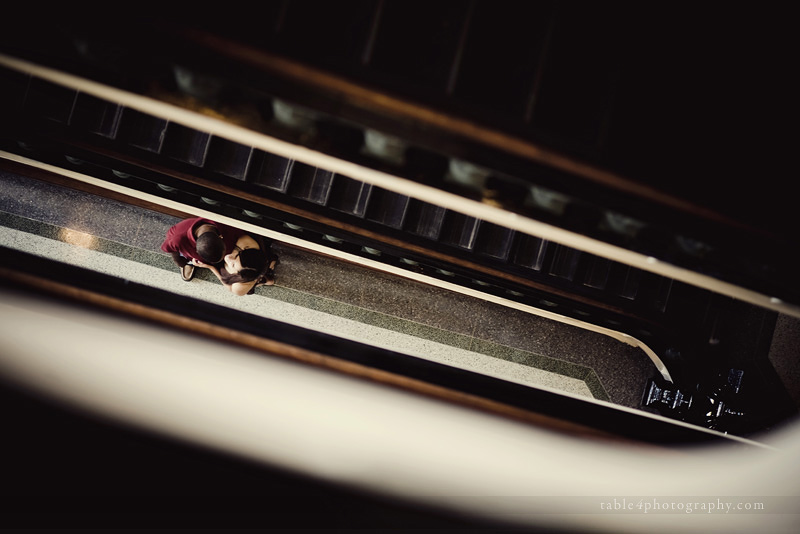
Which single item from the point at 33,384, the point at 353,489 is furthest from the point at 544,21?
the point at 33,384

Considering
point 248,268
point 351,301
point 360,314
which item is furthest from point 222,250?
point 360,314

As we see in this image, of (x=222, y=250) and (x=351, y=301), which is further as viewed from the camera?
(x=351, y=301)

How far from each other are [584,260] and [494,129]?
2116 millimetres

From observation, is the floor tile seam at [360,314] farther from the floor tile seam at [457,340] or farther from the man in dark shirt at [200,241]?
the man in dark shirt at [200,241]

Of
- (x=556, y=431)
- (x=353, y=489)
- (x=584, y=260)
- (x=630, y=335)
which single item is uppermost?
(x=584, y=260)

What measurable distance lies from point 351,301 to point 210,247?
54.3 inches

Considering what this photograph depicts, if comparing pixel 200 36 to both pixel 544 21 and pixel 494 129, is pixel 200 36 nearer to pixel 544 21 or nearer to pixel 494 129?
pixel 494 129

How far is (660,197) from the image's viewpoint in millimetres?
1680

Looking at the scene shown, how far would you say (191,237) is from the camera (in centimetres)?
363

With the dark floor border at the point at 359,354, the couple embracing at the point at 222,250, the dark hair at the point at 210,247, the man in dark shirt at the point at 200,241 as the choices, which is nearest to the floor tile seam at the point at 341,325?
the couple embracing at the point at 222,250

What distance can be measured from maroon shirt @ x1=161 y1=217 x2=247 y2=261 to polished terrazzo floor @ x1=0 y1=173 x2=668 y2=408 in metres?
0.49

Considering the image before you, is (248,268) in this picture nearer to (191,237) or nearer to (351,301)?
(191,237)

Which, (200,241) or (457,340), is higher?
(200,241)

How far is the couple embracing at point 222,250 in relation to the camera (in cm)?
345
